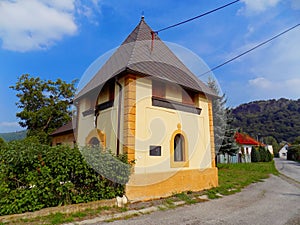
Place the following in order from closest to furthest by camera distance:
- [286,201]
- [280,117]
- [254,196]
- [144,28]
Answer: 1. [286,201]
2. [254,196]
3. [144,28]
4. [280,117]

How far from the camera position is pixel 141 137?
7.00 meters

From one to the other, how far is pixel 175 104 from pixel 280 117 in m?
69.8

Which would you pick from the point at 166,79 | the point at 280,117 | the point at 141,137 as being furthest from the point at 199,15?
the point at 280,117

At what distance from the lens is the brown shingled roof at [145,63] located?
747 centimetres

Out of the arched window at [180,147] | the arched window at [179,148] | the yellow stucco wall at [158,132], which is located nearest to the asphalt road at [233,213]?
the yellow stucco wall at [158,132]

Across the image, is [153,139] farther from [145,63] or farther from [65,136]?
[65,136]

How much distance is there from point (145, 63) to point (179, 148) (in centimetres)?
365

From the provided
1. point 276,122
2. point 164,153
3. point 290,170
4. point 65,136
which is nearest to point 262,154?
point 290,170

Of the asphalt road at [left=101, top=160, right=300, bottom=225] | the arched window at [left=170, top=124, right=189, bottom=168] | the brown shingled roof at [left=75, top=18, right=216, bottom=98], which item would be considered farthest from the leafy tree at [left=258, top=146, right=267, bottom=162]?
the arched window at [left=170, top=124, right=189, bottom=168]

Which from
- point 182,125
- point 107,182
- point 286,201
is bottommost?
point 286,201

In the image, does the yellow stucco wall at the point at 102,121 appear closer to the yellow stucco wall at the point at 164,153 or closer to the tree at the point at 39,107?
the yellow stucco wall at the point at 164,153

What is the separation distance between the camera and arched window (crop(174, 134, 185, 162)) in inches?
328

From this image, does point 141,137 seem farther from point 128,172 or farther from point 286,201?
point 286,201

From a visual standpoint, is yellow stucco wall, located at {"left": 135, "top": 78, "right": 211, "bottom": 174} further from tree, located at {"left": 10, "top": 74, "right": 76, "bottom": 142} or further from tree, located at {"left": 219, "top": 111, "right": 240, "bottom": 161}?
tree, located at {"left": 10, "top": 74, "right": 76, "bottom": 142}
